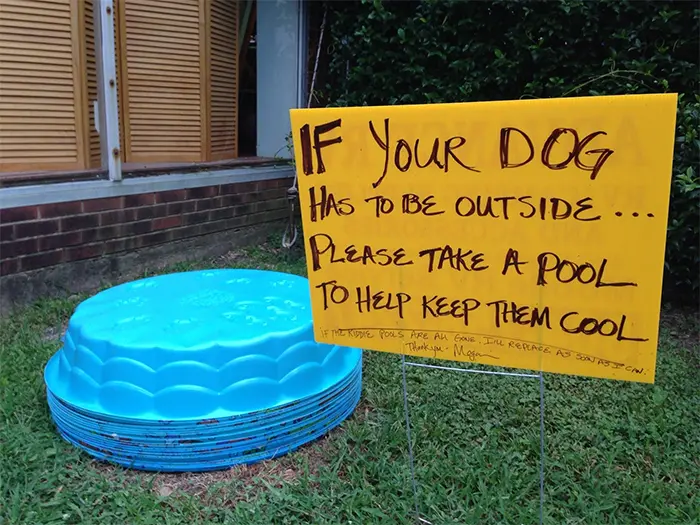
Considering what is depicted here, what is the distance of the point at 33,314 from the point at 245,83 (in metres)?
3.52

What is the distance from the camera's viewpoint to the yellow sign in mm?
1636

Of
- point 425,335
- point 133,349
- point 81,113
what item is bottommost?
point 133,349

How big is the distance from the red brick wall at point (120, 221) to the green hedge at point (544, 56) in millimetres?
1383

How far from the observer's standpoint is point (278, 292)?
9.73ft

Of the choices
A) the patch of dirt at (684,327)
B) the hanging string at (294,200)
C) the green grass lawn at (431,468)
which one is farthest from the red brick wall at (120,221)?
the patch of dirt at (684,327)

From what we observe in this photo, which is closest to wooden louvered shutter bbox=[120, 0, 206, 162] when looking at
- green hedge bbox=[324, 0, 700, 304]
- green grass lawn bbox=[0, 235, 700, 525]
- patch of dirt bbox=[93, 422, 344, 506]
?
green hedge bbox=[324, 0, 700, 304]

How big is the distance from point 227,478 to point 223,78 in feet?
13.9

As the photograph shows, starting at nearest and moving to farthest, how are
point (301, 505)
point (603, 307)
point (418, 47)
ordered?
point (603, 307) < point (301, 505) < point (418, 47)

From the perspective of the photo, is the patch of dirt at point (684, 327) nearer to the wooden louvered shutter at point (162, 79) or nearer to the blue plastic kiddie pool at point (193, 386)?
the blue plastic kiddie pool at point (193, 386)

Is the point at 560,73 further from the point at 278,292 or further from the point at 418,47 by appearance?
the point at 278,292

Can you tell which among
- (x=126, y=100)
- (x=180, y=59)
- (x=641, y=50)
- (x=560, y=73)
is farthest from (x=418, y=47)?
(x=126, y=100)

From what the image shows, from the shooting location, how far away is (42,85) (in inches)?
163

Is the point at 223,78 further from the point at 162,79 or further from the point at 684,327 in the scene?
the point at 684,327

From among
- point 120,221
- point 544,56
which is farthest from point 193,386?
point 544,56
